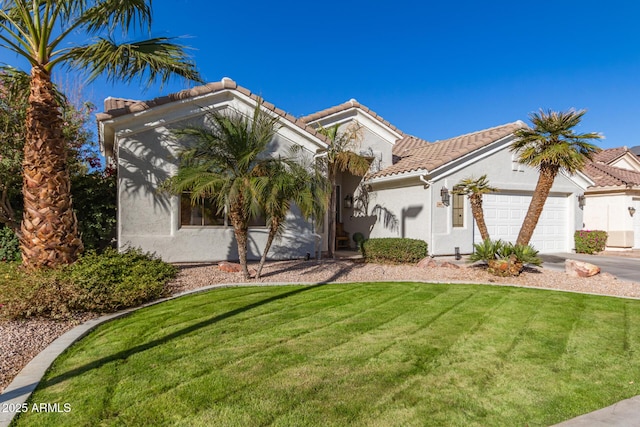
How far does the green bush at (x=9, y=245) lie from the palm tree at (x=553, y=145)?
15.1 m

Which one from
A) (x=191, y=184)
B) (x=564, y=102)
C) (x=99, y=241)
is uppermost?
(x=564, y=102)

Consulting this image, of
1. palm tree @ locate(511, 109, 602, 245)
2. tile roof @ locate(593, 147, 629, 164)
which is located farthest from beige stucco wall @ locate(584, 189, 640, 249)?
palm tree @ locate(511, 109, 602, 245)

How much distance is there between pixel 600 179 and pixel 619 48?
6.40 meters

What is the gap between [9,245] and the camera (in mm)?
11086

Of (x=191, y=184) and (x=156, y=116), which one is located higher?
(x=156, y=116)

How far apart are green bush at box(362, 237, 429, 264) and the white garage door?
352 centimetres

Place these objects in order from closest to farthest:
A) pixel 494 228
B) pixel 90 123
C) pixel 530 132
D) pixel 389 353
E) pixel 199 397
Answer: pixel 199 397, pixel 389 353, pixel 530 132, pixel 494 228, pixel 90 123

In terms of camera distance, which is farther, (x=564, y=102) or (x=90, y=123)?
(x=90, y=123)

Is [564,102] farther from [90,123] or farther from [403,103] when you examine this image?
[90,123]

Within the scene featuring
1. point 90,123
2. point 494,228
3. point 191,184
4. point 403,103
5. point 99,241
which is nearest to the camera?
point 191,184

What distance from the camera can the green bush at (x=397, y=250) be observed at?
13.1 meters

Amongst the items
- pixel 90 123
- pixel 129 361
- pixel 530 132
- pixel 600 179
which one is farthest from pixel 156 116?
pixel 600 179

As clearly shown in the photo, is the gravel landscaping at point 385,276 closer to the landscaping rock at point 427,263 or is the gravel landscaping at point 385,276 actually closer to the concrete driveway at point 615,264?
the landscaping rock at point 427,263

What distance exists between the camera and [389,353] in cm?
493
